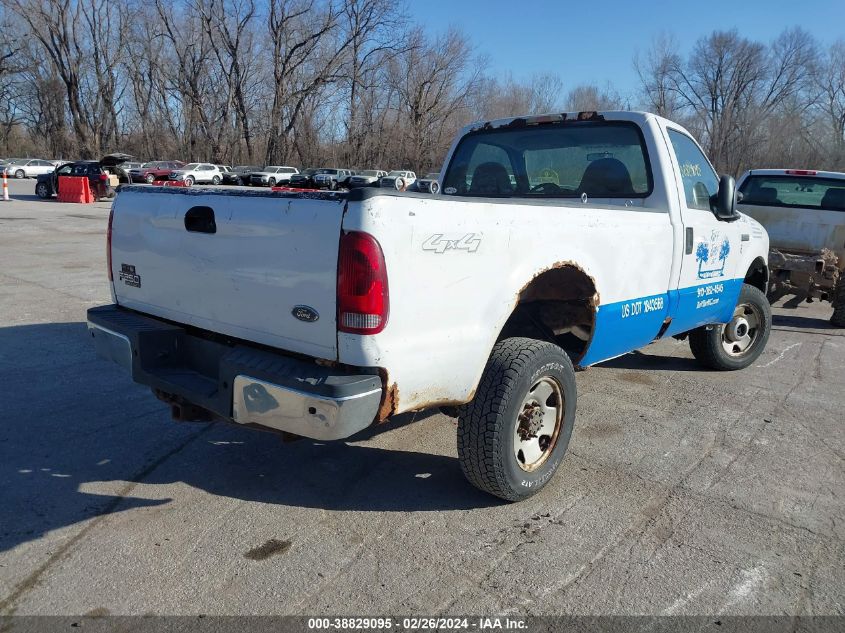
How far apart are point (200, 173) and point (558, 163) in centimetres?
4254

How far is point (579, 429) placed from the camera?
4629 millimetres

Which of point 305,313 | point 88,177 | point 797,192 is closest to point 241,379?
point 305,313

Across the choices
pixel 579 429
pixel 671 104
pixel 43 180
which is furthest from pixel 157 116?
pixel 579 429

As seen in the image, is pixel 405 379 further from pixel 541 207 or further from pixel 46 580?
pixel 46 580

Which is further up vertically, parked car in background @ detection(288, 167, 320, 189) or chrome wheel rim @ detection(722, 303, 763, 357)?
parked car in background @ detection(288, 167, 320, 189)

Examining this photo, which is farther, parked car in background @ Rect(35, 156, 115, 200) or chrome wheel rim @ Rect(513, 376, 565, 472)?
parked car in background @ Rect(35, 156, 115, 200)

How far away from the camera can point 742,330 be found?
6.28 meters

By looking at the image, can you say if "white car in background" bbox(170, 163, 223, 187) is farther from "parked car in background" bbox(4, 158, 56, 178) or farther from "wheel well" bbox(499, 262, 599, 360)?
"wheel well" bbox(499, 262, 599, 360)

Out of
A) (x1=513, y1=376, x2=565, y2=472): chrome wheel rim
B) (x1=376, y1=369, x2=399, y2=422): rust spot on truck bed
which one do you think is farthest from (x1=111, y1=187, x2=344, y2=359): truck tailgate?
(x1=513, y1=376, x2=565, y2=472): chrome wheel rim

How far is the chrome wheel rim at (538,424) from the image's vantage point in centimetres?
346

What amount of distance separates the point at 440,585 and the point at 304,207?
1.68 m

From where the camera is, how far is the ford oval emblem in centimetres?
273

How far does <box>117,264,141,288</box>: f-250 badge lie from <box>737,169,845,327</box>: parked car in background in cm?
737

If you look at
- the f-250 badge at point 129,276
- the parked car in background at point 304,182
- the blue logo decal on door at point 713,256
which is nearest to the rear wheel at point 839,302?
the blue logo decal on door at point 713,256
